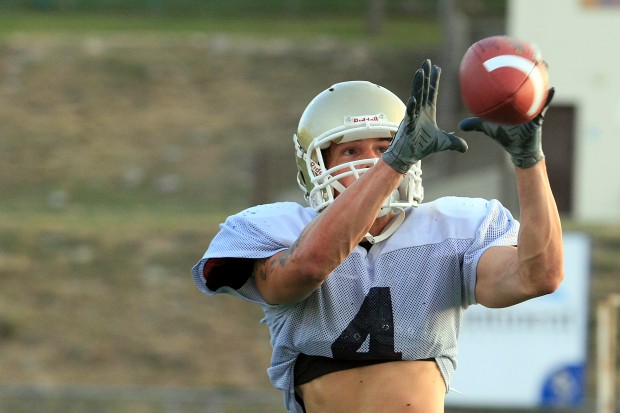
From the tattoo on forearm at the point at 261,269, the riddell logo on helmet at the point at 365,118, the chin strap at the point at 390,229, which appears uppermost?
the riddell logo on helmet at the point at 365,118

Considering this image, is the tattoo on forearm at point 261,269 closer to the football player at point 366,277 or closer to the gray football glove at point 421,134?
the football player at point 366,277

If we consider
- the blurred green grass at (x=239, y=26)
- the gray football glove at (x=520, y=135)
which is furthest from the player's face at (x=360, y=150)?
the blurred green grass at (x=239, y=26)

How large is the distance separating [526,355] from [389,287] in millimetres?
7102

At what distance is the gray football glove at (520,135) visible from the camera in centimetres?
302

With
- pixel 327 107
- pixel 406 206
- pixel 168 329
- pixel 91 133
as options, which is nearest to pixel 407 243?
pixel 406 206

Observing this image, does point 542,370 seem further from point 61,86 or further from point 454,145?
point 61,86

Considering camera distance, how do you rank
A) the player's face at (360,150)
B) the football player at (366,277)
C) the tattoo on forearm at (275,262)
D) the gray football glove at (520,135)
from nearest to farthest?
the gray football glove at (520,135)
the tattoo on forearm at (275,262)
the football player at (366,277)
the player's face at (360,150)

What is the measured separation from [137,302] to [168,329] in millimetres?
655

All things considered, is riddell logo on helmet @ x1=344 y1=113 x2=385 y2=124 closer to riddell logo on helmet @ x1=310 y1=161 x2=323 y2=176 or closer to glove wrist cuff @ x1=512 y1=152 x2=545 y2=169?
riddell logo on helmet @ x1=310 y1=161 x2=323 y2=176

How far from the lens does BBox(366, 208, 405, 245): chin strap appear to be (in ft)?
11.6

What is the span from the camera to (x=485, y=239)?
3494mm

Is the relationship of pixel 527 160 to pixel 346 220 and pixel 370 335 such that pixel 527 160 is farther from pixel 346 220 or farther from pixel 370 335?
pixel 370 335

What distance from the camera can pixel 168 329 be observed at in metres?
14.7

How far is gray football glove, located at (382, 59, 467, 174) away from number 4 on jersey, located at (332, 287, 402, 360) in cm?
49
